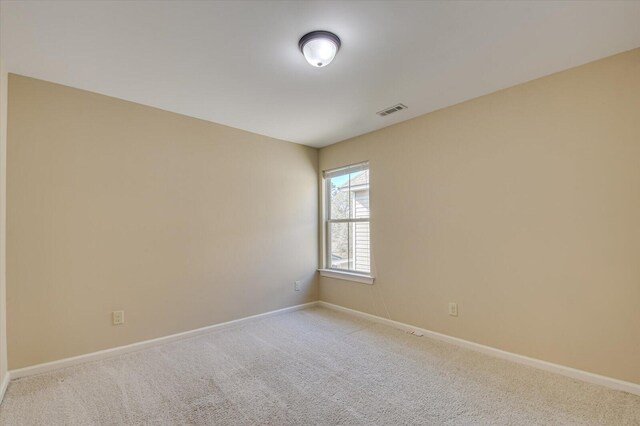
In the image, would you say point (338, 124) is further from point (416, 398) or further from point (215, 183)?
point (416, 398)

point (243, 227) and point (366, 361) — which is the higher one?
point (243, 227)

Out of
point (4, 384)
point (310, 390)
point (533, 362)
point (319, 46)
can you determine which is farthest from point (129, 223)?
point (533, 362)

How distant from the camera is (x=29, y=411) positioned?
6.31 ft

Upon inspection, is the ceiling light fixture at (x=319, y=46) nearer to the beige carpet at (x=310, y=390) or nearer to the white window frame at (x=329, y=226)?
the white window frame at (x=329, y=226)

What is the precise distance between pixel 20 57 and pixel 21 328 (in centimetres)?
199

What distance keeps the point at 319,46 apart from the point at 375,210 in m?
2.18

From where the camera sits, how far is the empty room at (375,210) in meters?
1.88

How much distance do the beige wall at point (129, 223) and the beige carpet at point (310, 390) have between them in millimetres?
421

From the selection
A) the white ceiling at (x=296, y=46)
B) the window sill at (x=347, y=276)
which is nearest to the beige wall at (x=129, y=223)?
the white ceiling at (x=296, y=46)

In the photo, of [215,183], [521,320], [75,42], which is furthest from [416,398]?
[75,42]

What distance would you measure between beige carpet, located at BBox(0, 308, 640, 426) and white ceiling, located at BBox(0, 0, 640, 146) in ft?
7.62

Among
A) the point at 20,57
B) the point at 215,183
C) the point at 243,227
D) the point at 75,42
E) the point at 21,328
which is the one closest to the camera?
the point at 75,42

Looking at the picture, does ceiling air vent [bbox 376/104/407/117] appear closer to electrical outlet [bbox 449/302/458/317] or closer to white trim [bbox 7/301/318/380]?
electrical outlet [bbox 449/302/458/317]

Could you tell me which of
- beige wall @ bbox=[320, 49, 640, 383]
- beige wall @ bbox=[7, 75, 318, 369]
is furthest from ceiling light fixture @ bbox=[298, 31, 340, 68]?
beige wall @ bbox=[7, 75, 318, 369]
